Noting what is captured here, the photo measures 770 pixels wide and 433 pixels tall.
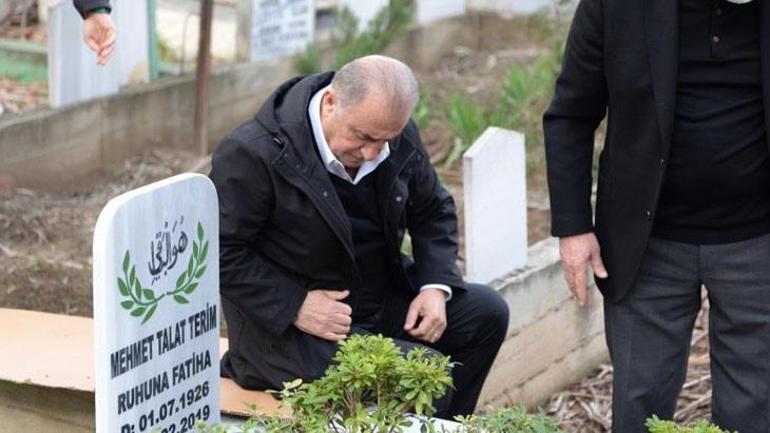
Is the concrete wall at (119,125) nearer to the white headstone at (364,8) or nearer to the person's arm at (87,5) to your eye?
the white headstone at (364,8)

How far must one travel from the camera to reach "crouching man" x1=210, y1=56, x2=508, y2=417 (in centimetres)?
440

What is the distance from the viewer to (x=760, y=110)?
13.6ft

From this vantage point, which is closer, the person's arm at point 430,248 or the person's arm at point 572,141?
Result: the person's arm at point 572,141

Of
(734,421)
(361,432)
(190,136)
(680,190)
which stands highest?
(680,190)

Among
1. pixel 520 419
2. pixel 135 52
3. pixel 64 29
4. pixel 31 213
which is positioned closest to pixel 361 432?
pixel 520 419

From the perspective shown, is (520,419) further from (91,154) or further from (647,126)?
(91,154)

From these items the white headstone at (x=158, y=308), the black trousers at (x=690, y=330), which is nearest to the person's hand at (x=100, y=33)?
the white headstone at (x=158, y=308)

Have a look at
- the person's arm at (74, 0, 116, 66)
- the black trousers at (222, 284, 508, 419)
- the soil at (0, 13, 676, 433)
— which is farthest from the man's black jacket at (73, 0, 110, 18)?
the soil at (0, 13, 676, 433)

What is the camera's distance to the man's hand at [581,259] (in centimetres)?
446

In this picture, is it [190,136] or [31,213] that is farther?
[190,136]

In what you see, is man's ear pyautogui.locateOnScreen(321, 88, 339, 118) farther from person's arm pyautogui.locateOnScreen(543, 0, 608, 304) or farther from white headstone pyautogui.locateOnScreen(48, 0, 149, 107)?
white headstone pyautogui.locateOnScreen(48, 0, 149, 107)

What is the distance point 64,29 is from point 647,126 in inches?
157

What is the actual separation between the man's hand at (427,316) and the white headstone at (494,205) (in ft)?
3.14

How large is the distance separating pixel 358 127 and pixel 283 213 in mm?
335
